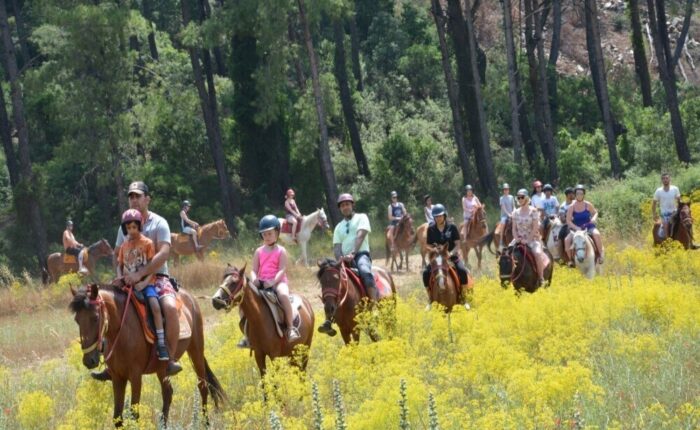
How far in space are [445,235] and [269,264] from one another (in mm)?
4239

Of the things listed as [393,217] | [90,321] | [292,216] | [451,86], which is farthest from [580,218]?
[451,86]

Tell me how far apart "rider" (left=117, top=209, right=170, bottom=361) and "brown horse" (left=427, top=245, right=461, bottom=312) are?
5.69m

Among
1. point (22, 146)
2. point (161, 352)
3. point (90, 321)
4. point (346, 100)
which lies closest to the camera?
point (90, 321)

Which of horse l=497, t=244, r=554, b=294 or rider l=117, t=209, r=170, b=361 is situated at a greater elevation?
rider l=117, t=209, r=170, b=361

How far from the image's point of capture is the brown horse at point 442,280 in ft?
52.6

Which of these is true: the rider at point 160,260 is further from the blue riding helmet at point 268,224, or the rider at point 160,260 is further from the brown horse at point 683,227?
the brown horse at point 683,227

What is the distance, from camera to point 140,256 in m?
11.3

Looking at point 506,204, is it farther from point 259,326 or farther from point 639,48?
point 639,48

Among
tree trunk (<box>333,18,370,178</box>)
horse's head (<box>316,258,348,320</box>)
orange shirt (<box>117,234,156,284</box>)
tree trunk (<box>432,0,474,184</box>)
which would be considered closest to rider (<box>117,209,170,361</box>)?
orange shirt (<box>117,234,156,284</box>)

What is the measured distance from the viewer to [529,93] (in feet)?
163

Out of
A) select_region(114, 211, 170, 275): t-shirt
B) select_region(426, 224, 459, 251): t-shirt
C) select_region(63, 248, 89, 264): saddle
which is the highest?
select_region(114, 211, 170, 275): t-shirt

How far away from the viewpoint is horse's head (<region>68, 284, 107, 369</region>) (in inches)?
409

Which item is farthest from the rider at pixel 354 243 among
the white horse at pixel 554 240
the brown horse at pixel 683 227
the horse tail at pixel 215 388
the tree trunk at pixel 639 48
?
the tree trunk at pixel 639 48

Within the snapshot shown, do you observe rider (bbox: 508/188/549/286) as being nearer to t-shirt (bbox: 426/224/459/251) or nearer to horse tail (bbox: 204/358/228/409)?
t-shirt (bbox: 426/224/459/251)
